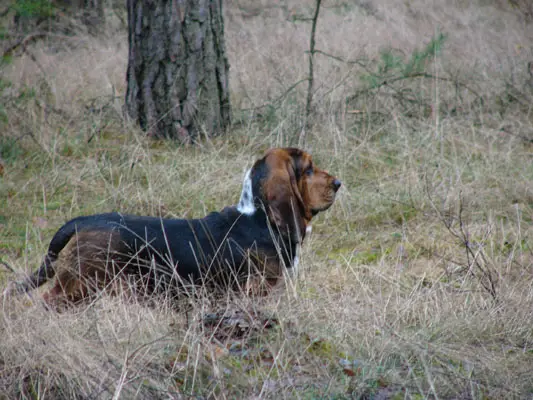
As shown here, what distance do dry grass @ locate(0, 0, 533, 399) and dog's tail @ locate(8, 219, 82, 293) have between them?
18 cm

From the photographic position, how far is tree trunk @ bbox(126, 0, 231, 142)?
7.17 metres

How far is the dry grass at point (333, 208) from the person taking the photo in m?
3.20

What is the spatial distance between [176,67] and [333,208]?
87.2 inches

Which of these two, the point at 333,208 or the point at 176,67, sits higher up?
the point at 176,67

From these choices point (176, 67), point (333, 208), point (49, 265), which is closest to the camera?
point (49, 265)

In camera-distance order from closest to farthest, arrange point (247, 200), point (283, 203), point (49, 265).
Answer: point (49, 265), point (283, 203), point (247, 200)

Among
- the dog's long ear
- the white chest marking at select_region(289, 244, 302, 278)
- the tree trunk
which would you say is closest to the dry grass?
the white chest marking at select_region(289, 244, 302, 278)

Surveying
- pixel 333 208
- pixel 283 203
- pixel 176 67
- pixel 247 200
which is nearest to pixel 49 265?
pixel 247 200

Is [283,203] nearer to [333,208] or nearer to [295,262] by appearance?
[295,262]

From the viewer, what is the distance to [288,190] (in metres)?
4.90

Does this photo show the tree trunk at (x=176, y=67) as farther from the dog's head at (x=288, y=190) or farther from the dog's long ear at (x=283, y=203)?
the dog's long ear at (x=283, y=203)

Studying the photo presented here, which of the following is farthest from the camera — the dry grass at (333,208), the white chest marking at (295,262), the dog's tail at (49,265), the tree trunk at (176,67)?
the tree trunk at (176,67)

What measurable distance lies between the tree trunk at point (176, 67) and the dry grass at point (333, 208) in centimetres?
24

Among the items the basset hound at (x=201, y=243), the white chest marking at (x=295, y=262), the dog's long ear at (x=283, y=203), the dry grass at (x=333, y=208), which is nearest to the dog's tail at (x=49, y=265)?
the basset hound at (x=201, y=243)
